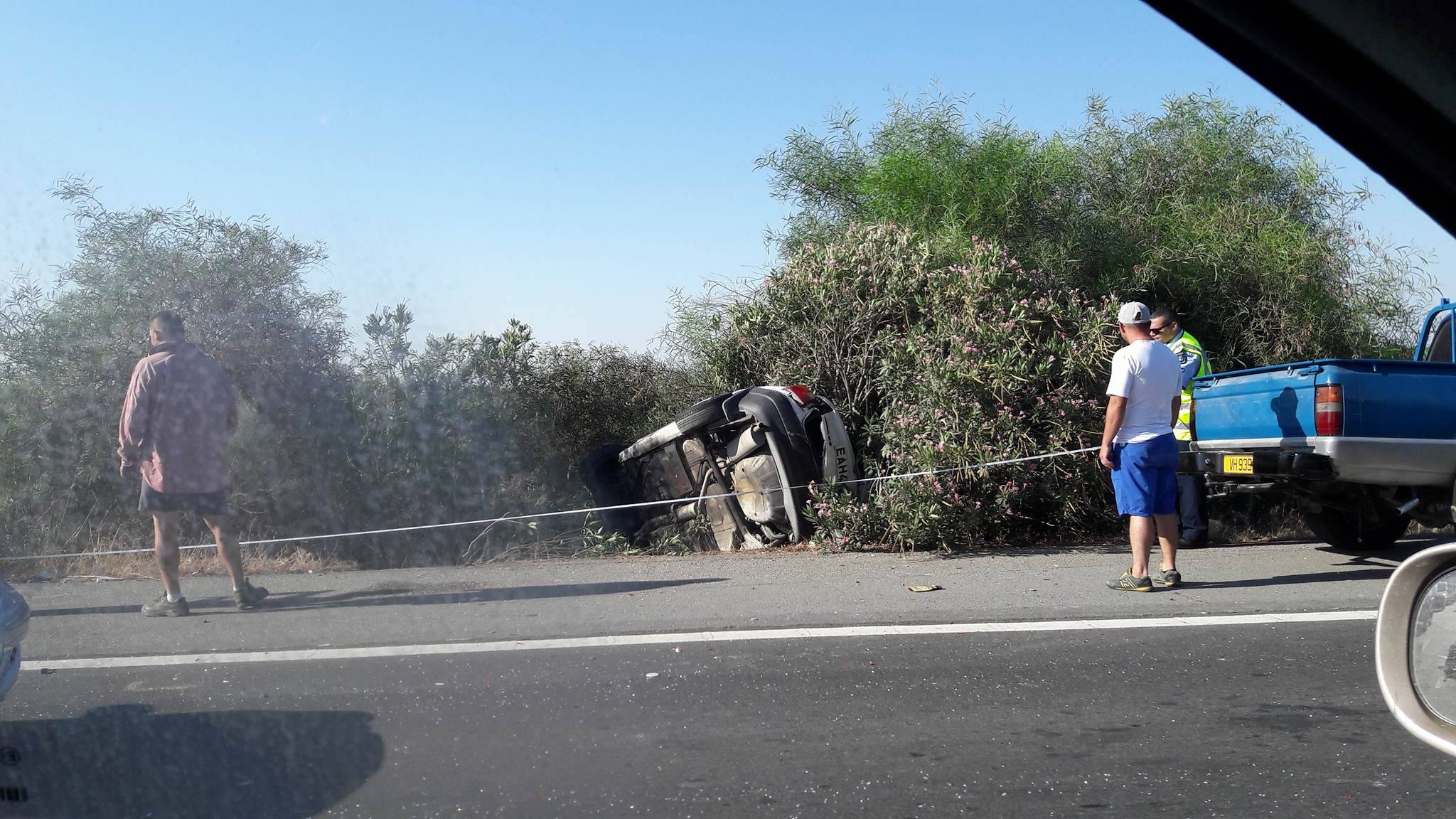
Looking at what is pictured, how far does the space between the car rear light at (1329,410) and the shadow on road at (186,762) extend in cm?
586

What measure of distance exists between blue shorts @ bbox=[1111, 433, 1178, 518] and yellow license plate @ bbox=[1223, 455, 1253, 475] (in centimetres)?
81

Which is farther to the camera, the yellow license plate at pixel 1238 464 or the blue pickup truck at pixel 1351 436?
the yellow license plate at pixel 1238 464

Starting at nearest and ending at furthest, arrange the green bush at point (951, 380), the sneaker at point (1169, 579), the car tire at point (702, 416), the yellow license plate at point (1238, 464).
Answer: the sneaker at point (1169, 579) → the yellow license plate at point (1238, 464) → the green bush at point (951, 380) → the car tire at point (702, 416)

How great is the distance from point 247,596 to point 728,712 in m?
3.76

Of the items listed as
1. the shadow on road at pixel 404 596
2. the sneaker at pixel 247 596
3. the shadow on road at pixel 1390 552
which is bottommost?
the shadow on road at pixel 1390 552

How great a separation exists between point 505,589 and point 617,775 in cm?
367

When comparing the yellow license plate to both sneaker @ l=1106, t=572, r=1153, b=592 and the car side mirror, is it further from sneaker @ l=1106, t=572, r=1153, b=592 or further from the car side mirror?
the car side mirror

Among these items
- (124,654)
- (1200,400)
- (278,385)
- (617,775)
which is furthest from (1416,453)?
(278,385)

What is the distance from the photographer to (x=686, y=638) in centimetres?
569

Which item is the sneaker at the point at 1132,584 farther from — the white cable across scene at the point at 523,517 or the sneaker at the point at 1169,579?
the white cable across scene at the point at 523,517

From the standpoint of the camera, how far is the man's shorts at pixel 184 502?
6.49 meters

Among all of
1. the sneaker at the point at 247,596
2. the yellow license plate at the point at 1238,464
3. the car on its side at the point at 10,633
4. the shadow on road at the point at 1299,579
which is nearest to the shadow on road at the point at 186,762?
the car on its side at the point at 10,633

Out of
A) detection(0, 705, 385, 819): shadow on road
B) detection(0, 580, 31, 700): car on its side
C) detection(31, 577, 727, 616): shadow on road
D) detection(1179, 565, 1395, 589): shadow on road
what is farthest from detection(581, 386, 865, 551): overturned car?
detection(0, 580, 31, 700): car on its side

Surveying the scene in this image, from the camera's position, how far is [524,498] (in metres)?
9.77
